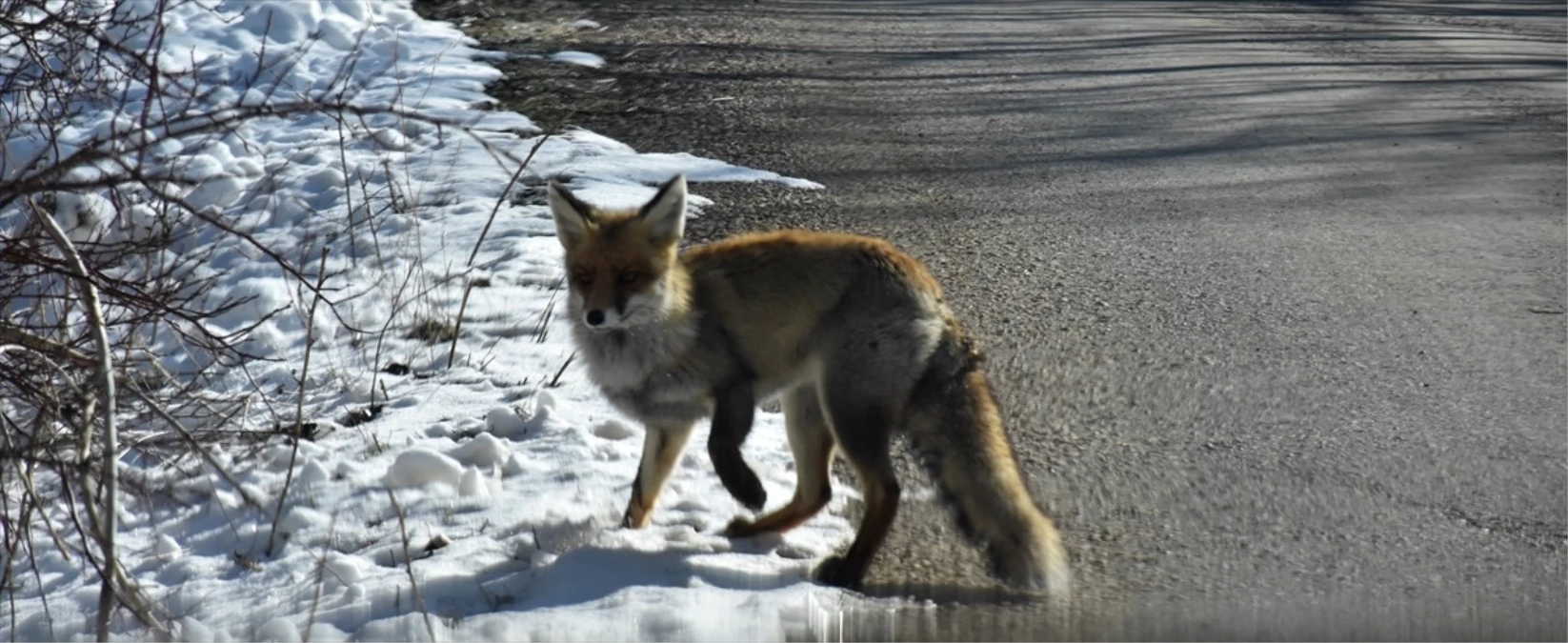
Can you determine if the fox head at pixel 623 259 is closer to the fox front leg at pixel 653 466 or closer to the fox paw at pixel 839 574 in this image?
the fox front leg at pixel 653 466

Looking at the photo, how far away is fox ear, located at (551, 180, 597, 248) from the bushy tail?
1302mm

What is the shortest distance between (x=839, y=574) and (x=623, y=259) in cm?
129

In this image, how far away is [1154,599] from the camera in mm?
4691

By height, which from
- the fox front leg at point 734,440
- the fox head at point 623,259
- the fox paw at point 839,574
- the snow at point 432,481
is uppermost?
the fox head at point 623,259

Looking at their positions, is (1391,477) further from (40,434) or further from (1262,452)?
(40,434)

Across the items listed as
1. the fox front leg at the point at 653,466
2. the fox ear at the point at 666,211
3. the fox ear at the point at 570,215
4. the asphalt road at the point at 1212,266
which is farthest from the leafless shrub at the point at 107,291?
the asphalt road at the point at 1212,266

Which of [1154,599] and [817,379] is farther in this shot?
[817,379]

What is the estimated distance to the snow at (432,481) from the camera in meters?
4.67

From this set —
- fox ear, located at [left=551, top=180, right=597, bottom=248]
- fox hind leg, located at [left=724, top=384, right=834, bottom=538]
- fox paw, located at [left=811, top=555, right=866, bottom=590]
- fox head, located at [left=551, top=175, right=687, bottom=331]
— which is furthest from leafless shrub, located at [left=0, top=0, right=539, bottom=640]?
fox paw, located at [left=811, top=555, right=866, bottom=590]

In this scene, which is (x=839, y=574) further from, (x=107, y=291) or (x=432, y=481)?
(x=107, y=291)

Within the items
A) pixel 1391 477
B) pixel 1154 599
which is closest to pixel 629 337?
pixel 1154 599

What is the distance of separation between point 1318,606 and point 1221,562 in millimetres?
372

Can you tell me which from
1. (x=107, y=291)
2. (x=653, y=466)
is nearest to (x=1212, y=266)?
(x=653, y=466)

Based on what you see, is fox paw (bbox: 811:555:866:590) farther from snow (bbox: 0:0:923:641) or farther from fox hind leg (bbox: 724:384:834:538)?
fox hind leg (bbox: 724:384:834:538)
